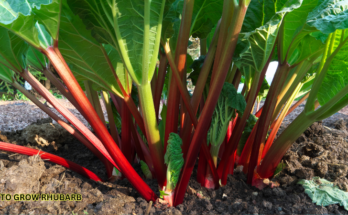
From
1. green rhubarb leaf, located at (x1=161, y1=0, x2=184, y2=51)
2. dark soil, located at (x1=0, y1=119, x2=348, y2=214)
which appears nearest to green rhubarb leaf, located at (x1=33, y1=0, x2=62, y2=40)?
green rhubarb leaf, located at (x1=161, y1=0, x2=184, y2=51)

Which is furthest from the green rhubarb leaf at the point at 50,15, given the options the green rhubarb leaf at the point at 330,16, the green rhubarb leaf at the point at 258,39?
the green rhubarb leaf at the point at 330,16

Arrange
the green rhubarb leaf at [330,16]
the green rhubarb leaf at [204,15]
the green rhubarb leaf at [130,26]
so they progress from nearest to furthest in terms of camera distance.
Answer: the green rhubarb leaf at [330,16]
the green rhubarb leaf at [130,26]
the green rhubarb leaf at [204,15]

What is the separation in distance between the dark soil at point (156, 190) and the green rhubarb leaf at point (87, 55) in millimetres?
565

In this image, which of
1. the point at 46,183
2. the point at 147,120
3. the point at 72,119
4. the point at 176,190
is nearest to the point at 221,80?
the point at 147,120

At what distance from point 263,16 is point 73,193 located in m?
1.40

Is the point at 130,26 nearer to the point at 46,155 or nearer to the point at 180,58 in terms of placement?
the point at 180,58

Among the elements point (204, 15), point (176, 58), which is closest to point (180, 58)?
point (176, 58)

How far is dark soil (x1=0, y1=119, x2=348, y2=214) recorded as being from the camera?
1.21 meters

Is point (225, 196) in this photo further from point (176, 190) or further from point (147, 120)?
point (147, 120)

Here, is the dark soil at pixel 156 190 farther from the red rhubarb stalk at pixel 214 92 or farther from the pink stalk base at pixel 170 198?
the red rhubarb stalk at pixel 214 92

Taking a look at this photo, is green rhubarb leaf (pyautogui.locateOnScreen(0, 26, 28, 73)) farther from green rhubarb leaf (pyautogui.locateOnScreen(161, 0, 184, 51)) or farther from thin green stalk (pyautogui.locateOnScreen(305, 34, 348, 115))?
thin green stalk (pyautogui.locateOnScreen(305, 34, 348, 115))

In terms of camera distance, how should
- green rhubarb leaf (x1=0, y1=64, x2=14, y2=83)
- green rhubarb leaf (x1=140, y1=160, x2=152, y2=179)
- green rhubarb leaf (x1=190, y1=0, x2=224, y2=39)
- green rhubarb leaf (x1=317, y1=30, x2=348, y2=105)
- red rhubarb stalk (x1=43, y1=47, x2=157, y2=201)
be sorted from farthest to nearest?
green rhubarb leaf (x1=140, y1=160, x2=152, y2=179) < green rhubarb leaf (x1=0, y1=64, x2=14, y2=83) < green rhubarb leaf (x1=190, y1=0, x2=224, y2=39) < green rhubarb leaf (x1=317, y1=30, x2=348, y2=105) < red rhubarb stalk (x1=43, y1=47, x2=157, y2=201)

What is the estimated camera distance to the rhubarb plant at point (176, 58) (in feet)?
3.59

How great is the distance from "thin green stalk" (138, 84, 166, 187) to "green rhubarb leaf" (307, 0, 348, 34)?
31.1 inches
